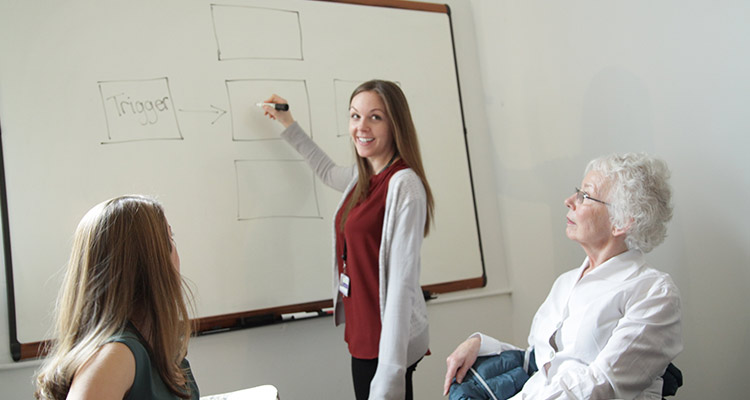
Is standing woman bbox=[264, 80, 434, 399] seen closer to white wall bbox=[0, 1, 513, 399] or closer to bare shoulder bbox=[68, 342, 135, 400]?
white wall bbox=[0, 1, 513, 399]

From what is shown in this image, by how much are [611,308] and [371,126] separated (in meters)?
0.88

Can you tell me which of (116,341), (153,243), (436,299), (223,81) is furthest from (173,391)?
(436,299)

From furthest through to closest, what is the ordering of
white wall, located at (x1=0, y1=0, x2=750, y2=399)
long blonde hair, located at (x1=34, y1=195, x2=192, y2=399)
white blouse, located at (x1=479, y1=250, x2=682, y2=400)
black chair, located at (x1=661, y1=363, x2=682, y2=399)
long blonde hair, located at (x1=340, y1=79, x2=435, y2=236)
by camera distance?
long blonde hair, located at (x1=340, y1=79, x2=435, y2=236), white wall, located at (x1=0, y1=0, x2=750, y2=399), black chair, located at (x1=661, y1=363, x2=682, y2=399), white blouse, located at (x1=479, y1=250, x2=682, y2=400), long blonde hair, located at (x1=34, y1=195, x2=192, y2=399)

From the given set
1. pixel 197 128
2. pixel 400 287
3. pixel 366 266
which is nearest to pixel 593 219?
pixel 400 287

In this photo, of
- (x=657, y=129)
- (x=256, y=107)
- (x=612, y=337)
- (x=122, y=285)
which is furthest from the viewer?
(x=256, y=107)

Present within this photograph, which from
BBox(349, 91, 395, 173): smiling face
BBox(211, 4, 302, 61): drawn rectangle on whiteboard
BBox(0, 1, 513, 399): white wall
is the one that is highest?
BBox(211, 4, 302, 61): drawn rectangle on whiteboard

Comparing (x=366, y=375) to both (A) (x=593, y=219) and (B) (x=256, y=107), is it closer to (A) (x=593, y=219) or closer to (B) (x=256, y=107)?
(A) (x=593, y=219)

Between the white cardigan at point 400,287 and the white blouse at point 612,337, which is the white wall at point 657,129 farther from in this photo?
the white cardigan at point 400,287

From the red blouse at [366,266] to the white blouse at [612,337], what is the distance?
49 cm

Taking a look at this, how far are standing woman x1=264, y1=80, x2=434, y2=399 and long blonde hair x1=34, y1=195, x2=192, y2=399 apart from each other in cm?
62

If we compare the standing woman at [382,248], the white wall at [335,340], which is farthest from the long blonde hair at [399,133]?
the white wall at [335,340]

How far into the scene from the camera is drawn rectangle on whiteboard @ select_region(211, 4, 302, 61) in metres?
1.91

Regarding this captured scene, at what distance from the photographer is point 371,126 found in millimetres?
1580

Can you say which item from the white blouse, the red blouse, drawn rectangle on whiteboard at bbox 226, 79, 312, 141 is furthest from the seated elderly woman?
drawn rectangle on whiteboard at bbox 226, 79, 312, 141
